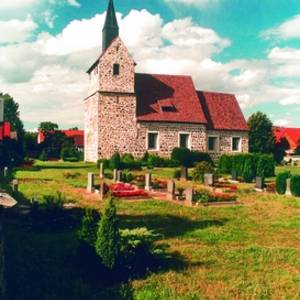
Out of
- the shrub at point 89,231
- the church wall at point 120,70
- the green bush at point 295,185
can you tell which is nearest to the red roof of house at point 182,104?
the church wall at point 120,70

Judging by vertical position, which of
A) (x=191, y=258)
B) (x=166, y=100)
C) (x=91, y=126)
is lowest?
(x=191, y=258)

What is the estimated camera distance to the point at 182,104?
142 feet

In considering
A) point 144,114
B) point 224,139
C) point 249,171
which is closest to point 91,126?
point 144,114

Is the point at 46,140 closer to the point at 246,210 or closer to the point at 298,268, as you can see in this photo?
the point at 246,210

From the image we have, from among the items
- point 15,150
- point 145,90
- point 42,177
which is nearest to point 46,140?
point 15,150

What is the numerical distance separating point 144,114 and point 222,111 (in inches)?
368

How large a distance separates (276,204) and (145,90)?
2542cm

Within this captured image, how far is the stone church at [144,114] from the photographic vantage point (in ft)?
135

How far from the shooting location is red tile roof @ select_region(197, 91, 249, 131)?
44.6 meters

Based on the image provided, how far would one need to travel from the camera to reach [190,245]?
11.8 metres

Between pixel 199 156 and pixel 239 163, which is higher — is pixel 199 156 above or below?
above

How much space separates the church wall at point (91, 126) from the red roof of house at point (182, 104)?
4281mm

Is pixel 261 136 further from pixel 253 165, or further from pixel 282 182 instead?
pixel 282 182

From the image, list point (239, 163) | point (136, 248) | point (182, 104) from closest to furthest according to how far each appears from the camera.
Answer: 1. point (136, 248)
2. point (239, 163)
3. point (182, 104)
